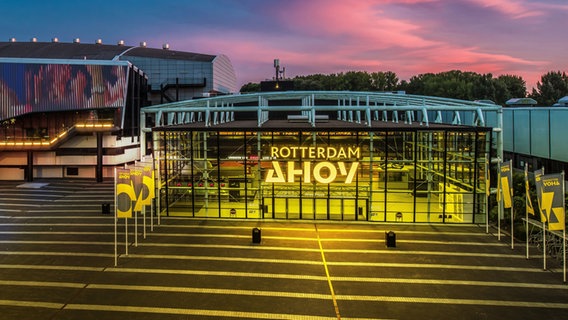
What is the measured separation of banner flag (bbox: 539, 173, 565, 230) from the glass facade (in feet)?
32.6

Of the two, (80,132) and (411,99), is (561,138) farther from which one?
(80,132)

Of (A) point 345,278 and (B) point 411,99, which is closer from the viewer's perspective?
(A) point 345,278

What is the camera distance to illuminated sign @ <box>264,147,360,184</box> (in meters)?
29.9

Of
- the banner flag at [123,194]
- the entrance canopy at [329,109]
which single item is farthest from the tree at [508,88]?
the banner flag at [123,194]

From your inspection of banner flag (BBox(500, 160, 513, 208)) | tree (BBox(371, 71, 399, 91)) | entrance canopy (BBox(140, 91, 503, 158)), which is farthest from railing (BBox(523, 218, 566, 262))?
tree (BBox(371, 71, 399, 91))

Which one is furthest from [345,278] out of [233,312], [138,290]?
[138,290]

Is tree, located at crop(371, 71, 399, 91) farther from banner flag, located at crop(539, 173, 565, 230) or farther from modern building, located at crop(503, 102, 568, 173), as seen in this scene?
banner flag, located at crop(539, 173, 565, 230)

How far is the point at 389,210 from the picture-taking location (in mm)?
34656

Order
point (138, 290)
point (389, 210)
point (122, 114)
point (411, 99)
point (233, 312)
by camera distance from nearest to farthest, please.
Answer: point (233, 312) < point (138, 290) < point (389, 210) < point (411, 99) < point (122, 114)

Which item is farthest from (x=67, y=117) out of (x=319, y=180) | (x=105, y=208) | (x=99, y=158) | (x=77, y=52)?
(x=319, y=180)

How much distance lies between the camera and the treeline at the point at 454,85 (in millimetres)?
96125

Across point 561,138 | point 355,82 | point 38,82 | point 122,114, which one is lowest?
point 561,138

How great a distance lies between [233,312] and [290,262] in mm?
6285

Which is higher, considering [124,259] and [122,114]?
[122,114]
